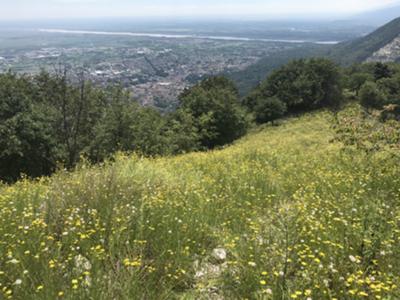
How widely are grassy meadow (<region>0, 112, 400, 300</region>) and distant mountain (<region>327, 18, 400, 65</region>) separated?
144 metres

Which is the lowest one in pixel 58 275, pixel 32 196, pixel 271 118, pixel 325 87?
pixel 271 118

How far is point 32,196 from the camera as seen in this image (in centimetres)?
566

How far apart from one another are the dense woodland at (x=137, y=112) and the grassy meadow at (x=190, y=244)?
86.3 inches

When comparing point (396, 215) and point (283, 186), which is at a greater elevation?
point (396, 215)

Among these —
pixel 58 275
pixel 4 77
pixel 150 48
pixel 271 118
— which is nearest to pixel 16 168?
pixel 4 77

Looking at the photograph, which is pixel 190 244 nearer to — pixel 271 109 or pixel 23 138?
pixel 23 138

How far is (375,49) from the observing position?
158750mm

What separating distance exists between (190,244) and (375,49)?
578 feet

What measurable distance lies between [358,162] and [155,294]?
683 centimetres

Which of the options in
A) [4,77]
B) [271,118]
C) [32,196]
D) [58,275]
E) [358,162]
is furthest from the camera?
[271,118]

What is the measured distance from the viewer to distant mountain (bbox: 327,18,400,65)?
479 feet

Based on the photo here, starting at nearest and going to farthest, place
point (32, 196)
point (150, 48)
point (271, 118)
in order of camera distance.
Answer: point (32, 196)
point (271, 118)
point (150, 48)

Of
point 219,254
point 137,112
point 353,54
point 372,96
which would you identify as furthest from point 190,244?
point 353,54

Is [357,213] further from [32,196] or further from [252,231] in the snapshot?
[32,196]
